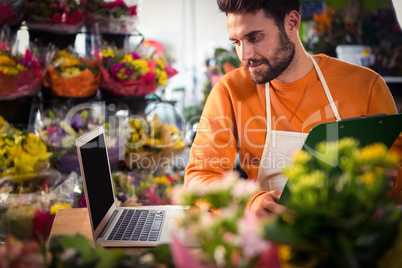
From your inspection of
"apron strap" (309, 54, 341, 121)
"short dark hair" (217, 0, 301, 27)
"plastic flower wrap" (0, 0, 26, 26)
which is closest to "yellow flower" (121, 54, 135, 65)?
"plastic flower wrap" (0, 0, 26, 26)

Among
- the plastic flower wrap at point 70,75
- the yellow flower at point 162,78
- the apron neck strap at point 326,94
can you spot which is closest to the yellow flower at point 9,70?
the plastic flower wrap at point 70,75

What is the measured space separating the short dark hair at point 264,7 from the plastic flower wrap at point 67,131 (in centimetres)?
98

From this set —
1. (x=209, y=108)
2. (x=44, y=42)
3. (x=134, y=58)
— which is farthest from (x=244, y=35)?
(x=44, y=42)

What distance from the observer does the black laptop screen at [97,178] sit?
1.15 metres

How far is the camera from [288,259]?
0.53m

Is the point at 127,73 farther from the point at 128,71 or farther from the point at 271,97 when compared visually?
the point at 271,97

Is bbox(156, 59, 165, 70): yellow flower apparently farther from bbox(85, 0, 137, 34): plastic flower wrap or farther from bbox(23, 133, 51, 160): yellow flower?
bbox(23, 133, 51, 160): yellow flower

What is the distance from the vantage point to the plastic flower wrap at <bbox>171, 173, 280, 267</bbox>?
0.47 metres

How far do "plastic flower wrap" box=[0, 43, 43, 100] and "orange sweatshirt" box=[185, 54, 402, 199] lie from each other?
0.99 meters

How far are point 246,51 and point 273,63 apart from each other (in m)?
0.12

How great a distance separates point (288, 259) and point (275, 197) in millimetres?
758

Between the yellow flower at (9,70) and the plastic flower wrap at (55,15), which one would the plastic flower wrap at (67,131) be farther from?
the plastic flower wrap at (55,15)

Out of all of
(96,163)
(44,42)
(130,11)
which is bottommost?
(96,163)

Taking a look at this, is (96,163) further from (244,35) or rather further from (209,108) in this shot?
(244,35)
